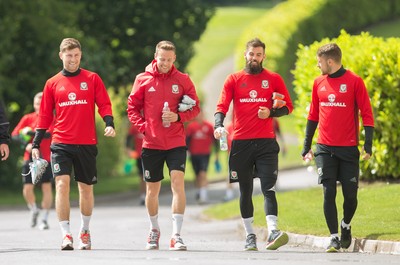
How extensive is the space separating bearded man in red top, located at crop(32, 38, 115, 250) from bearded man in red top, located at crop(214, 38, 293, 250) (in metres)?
1.32

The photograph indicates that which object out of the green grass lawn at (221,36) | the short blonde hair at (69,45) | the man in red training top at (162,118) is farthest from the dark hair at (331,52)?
the green grass lawn at (221,36)

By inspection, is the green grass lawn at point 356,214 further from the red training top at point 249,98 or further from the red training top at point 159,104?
the red training top at point 159,104

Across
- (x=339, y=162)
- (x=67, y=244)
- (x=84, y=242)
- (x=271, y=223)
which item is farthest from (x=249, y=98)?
(x=67, y=244)

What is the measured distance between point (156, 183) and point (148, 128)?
60 cm

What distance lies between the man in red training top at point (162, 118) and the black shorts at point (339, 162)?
1438mm

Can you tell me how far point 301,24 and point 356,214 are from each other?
3343cm

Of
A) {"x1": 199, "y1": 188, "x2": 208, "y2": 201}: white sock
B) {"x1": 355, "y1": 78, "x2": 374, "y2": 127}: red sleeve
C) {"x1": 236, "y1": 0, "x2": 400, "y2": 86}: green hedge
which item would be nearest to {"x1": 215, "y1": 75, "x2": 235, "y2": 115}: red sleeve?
{"x1": 355, "y1": 78, "x2": 374, "y2": 127}: red sleeve

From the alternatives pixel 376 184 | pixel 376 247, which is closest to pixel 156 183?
pixel 376 247

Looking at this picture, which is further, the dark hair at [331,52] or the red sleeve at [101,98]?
the red sleeve at [101,98]

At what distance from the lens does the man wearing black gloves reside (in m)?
13.6

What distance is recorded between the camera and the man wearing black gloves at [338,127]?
44.6 ft

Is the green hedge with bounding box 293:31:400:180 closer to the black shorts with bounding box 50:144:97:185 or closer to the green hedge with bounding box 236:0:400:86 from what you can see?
the black shorts with bounding box 50:144:97:185

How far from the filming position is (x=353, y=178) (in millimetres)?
13695

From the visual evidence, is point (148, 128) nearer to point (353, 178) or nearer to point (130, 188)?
point (353, 178)
